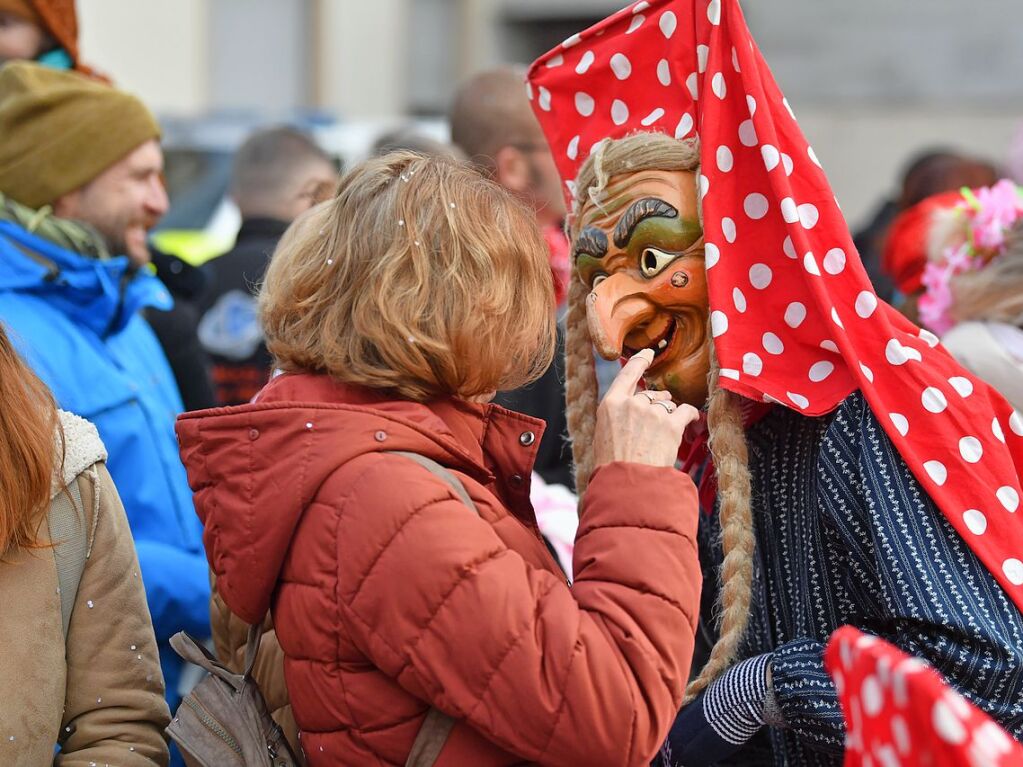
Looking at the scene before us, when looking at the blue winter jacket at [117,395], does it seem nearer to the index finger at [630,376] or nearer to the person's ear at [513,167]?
the index finger at [630,376]

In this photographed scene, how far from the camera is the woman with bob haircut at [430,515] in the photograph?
145 cm

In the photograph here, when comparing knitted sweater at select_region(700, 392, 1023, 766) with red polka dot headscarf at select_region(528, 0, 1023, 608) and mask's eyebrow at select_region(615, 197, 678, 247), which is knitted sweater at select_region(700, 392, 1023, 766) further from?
mask's eyebrow at select_region(615, 197, 678, 247)

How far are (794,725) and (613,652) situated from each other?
55cm

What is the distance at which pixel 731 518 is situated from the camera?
192cm

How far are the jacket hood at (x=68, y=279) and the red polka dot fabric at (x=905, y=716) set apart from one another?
2.09 m

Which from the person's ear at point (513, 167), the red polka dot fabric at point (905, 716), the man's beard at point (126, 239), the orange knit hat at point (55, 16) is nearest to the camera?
the red polka dot fabric at point (905, 716)

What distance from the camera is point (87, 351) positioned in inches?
106

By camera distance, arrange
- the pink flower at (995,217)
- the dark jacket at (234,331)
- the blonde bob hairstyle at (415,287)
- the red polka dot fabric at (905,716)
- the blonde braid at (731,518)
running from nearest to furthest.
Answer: the red polka dot fabric at (905,716) → the blonde bob hairstyle at (415,287) → the blonde braid at (731,518) → the pink flower at (995,217) → the dark jacket at (234,331)

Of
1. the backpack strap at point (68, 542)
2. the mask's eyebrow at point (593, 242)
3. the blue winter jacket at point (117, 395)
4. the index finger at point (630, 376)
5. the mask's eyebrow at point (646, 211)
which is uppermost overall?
the mask's eyebrow at point (646, 211)

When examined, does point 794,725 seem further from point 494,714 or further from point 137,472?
point 137,472

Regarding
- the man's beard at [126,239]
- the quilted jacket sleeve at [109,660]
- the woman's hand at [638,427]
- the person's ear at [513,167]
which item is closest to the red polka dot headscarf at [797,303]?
the woman's hand at [638,427]

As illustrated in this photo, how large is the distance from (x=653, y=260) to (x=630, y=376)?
0.28 metres

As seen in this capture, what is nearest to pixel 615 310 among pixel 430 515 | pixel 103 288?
pixel 430 515

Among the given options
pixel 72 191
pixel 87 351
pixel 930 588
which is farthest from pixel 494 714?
pixel 72 191
